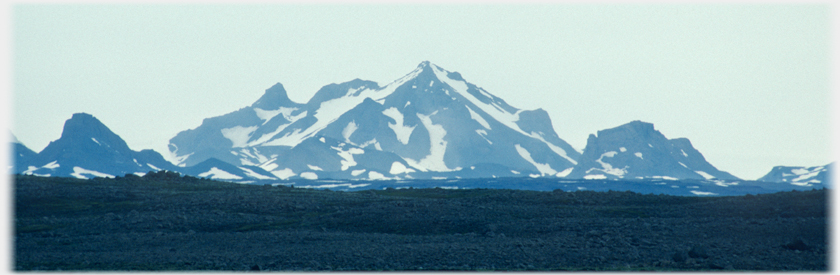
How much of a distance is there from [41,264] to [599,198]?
60.2m

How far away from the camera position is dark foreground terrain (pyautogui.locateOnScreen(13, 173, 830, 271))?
35.7 metres

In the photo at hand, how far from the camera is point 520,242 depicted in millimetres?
42438

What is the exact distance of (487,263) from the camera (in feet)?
116

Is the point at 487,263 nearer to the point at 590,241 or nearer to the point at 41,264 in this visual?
the point at 590,241

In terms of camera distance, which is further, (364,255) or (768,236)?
(768,236)

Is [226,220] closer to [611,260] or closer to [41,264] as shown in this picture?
[41,264]

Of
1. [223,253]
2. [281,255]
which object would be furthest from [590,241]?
[223,253]

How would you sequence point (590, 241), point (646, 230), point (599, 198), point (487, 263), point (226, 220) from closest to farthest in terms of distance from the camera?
point (487, 263) → point (590, 241) → point (646, 230) → point (226, 220) → point (599, 198)

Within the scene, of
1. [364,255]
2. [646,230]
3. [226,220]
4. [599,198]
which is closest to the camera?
[364,255]

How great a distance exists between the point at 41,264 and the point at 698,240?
4149cm

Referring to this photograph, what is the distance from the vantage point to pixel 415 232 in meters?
53.3

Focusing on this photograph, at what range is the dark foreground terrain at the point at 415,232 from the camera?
35688 millimetres

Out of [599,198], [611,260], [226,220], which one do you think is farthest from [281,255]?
[599,198]

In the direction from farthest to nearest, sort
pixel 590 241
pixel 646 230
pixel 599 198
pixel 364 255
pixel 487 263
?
pixel 599 198 < pixel 646 230 < pixel 590 241 < pixel 364 255 < pixel 487 263
